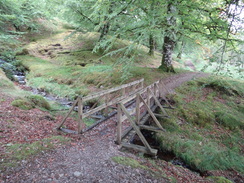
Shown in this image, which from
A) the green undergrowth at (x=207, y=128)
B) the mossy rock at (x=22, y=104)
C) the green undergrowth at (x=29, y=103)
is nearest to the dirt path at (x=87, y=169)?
the green undergrowth at (x=207, y=128)

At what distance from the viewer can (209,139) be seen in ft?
24.0

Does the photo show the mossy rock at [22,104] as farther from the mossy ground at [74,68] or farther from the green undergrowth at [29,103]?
the mossy ground at [74,68]

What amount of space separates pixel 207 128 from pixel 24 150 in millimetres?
7722

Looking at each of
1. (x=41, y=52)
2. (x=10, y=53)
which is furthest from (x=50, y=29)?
(x=10, y=53)

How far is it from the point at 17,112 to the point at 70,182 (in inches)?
194

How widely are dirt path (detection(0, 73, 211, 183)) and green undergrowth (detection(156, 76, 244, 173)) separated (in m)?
1.54

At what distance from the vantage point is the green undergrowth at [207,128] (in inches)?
246

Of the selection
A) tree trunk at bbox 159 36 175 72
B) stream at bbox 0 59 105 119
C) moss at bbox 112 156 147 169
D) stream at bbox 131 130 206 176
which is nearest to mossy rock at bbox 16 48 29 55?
stream at bbox 0 59 105 119

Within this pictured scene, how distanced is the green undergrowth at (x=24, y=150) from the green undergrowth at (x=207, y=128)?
14.3 feet

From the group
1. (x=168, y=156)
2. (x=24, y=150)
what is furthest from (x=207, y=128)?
(x=24, y=150)

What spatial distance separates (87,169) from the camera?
4.07m

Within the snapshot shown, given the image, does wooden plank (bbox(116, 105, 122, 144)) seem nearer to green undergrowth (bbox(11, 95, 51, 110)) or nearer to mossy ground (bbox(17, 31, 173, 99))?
green undergrowth (bbox(11, 95, 51, 110))

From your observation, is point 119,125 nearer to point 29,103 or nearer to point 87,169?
point 87,169

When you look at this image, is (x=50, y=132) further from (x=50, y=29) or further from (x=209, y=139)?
(x=50, y=29)
